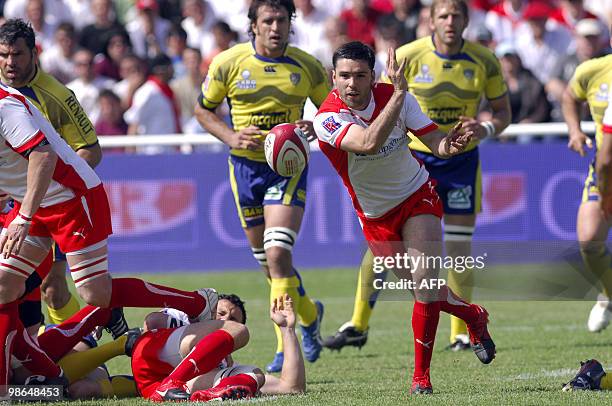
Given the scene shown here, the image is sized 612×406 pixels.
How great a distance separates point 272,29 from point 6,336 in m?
3.63

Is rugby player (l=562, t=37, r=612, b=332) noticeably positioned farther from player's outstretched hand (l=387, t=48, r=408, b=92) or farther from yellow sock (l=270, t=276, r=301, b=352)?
player's outstretched hand (l=387, t=48, r=408, b=92)

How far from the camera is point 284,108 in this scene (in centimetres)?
1012

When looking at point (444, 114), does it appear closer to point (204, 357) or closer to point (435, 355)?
point (435, 355)

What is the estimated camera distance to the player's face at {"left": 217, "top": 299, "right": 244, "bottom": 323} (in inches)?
326

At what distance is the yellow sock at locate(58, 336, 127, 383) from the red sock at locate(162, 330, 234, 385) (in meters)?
0.63

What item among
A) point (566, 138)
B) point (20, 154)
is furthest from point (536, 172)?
point (20, 154)

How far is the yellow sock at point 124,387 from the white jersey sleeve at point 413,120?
2465 millimetres

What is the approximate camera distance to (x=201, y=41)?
1894 cm

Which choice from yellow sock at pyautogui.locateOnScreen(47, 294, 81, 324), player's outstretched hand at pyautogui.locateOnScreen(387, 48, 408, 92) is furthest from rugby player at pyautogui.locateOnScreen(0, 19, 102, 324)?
player's outstretched hand at pyautogui.locateOnScreen(387, 48, 408, 92)

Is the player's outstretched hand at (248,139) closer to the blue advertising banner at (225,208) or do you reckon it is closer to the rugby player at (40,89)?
the rugby player at (40,89)

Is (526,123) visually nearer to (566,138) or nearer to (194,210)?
(566,138)

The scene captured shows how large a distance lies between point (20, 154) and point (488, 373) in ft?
11.9

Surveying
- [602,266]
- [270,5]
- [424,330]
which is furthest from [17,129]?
[602,266]

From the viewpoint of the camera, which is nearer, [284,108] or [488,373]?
[488,373]
